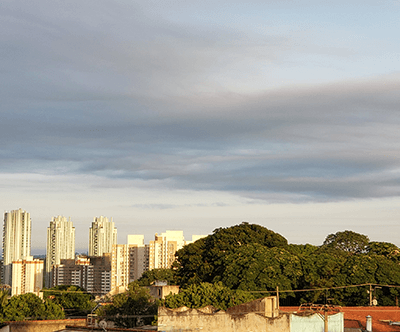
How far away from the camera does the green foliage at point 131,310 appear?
184ft

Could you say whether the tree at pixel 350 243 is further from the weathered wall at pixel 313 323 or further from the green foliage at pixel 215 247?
the weathered wall at pixel 313 323

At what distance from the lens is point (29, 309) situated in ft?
239

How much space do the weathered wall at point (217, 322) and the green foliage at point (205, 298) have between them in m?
13.4

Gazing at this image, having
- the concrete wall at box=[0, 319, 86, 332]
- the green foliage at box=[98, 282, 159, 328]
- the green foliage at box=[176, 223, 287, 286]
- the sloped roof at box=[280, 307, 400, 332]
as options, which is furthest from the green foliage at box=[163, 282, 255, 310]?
the green foliage at box=[176, 223, 287, 286]

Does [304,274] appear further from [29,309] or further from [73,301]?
[73,301]

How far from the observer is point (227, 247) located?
8019cm

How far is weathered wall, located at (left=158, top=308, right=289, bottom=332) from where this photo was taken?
120 ft

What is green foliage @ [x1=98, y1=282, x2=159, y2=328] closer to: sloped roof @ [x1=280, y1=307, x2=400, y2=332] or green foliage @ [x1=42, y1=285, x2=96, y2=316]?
sloped roof @ [x1=280, y1=307, x2=400, y2=332]

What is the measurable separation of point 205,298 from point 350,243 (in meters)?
51.3

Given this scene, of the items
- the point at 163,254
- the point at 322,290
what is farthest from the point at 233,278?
the point at 163,254

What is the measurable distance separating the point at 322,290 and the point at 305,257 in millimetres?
9102

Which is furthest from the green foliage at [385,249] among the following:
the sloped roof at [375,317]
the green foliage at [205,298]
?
the green foliage at [205,298]

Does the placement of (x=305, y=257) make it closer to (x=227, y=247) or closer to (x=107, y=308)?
(x=227, y=247)

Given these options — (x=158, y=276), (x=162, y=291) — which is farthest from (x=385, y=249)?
(x=158, y=276)
